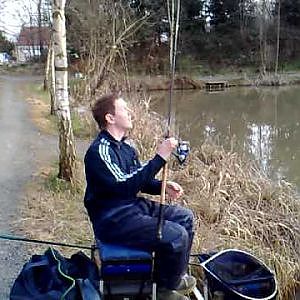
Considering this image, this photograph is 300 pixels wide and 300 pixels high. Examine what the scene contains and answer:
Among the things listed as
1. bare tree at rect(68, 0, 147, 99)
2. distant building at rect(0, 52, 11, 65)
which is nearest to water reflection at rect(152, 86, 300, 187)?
bare tree at rect(68, 0, 147, 99)

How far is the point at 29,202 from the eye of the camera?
614 cm

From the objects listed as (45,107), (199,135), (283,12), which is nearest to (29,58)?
(283,12)

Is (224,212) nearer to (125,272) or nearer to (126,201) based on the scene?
(126,201)

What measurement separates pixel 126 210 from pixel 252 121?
1523 centimetres

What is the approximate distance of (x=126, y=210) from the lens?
326cm

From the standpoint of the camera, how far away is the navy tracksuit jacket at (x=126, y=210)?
10.3 feet

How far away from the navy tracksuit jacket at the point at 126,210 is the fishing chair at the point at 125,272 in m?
0.06

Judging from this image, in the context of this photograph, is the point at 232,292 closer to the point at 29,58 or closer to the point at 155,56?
the point at 155,56

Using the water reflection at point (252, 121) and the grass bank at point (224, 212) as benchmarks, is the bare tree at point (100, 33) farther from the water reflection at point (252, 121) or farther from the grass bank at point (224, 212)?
the grass bank at point (224, 212)

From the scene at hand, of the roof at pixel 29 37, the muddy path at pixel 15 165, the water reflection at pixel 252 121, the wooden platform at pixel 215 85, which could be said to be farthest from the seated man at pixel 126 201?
the roof at pixel 29 37

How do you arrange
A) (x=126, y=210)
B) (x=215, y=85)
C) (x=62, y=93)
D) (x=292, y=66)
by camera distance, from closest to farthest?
(x=126, y=210) → (x=62, y=93) → (x=215, y=85) → (x=292, y=66)

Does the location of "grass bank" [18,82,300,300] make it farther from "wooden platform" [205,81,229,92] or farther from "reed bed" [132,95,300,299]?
"wooden platform" [205,81,229,92]

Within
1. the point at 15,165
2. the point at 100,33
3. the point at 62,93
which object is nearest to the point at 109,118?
the point at 62,93

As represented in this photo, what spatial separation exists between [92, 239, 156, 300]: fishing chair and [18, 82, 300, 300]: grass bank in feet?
5.20
